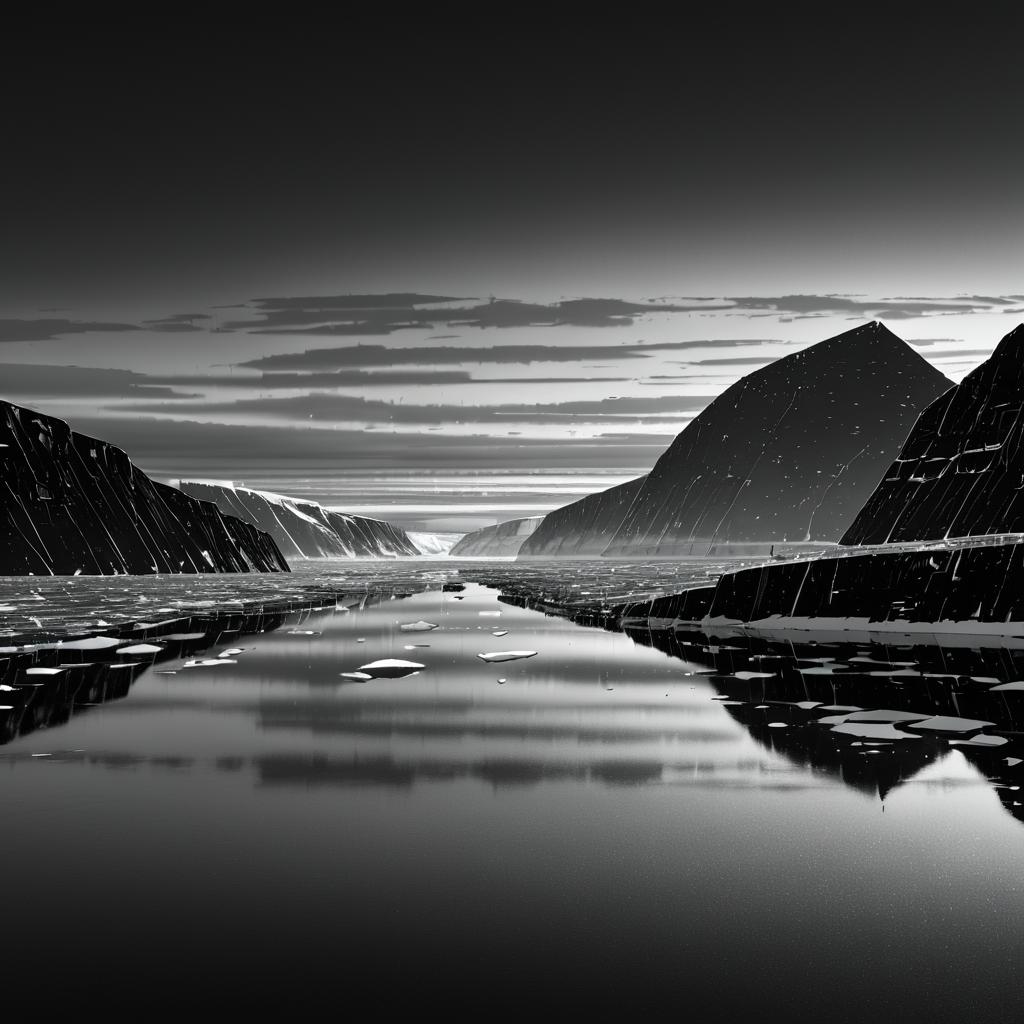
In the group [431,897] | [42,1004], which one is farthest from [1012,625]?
[42,1004]

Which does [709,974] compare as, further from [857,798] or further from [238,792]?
[238,792]

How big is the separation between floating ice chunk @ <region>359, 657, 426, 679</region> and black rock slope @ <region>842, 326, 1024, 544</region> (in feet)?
190

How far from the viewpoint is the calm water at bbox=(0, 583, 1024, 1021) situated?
16.7 feet

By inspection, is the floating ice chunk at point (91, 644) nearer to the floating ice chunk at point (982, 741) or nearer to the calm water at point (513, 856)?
the calm water at point (513, 856)

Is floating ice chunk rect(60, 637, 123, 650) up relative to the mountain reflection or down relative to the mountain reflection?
up

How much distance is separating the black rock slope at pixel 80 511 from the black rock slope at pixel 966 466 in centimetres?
7524

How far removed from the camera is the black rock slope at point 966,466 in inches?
2923

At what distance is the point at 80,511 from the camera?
10831 cm

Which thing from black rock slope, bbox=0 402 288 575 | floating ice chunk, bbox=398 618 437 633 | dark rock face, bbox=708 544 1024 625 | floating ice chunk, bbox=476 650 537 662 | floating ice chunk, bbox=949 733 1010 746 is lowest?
floating ice chunk, bbox=949 733 1010 746

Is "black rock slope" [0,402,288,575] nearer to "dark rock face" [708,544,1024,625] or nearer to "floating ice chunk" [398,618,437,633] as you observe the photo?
"floating ice chunk" [398,618,437,633]

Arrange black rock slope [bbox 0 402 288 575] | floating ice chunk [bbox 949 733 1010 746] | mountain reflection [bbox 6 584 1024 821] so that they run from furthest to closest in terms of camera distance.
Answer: black rock slope [bbox 0 402 288 575], floating ice chunk [bbox 949 733 1010 746], mountain reflection [bbox 6 584 1024 821]

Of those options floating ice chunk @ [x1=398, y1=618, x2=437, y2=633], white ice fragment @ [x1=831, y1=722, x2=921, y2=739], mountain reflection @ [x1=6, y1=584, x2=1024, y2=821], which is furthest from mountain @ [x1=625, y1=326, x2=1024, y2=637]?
white ice fragment @ [x1=831, y1=722, x2=921, y2=739]

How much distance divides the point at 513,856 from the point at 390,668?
41.3 feet

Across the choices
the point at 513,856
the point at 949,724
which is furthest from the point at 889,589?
the point at 513,856
